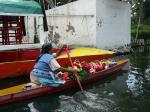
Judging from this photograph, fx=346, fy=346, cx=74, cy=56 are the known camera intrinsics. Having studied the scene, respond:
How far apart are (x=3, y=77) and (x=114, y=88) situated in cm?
391

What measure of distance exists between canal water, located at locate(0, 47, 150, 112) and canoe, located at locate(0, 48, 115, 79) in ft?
5.42

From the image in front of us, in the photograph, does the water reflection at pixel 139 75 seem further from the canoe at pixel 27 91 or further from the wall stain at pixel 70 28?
the wall stain at pixel 70 28

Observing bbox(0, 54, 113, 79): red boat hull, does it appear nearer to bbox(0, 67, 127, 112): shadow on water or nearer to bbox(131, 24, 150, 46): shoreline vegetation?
bbox(0, 67, 127, 112): shadow on water

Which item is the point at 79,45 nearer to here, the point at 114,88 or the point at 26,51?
the point at 26,51

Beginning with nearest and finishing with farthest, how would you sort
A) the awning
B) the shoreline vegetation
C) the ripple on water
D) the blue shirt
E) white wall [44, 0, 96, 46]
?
the ripple on water → the blue shirt → the awning → white wall [44, 0, 96, 46] → the shoreline vegetation

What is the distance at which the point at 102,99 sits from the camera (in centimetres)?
1021

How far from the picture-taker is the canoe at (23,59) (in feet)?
40.3

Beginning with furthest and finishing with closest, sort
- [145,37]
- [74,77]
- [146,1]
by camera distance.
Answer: [146,1]
[145,37]
[74,77]

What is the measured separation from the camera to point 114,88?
11742mm

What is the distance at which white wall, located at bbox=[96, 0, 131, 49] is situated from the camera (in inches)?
773

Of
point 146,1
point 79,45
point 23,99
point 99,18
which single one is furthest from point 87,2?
point 146,1

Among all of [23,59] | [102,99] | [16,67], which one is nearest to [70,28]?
[23,59]

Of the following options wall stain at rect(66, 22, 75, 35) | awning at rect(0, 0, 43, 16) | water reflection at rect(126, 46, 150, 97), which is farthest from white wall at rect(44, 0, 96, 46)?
awning at rect(0, 0, 43, 16)

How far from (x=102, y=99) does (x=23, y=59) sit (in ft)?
18.4
